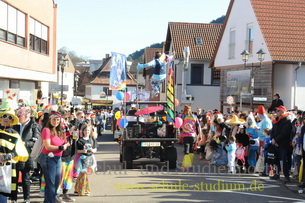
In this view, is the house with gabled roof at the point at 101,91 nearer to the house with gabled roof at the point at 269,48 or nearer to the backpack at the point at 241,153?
the house with gabled roof at the point at 269,48

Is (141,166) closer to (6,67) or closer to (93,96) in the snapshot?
(6,67)

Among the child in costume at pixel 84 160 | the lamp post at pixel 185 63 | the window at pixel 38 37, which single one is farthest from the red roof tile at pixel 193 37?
the child in costume at pixel 84 160

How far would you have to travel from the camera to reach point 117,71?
48.5ft

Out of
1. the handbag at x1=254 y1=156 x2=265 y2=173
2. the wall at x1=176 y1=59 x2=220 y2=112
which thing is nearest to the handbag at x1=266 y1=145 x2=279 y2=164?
the handbag at x1=254 y1=156 x2=265 y2=173

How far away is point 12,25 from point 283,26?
14239 mm

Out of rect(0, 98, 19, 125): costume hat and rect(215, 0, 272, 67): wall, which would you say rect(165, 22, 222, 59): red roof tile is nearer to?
rect(215, 0, 272, 67): wall

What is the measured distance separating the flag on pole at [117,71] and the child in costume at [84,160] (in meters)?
5.20

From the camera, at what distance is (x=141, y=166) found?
14516mm

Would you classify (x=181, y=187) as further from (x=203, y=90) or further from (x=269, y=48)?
(x=203, y=90)

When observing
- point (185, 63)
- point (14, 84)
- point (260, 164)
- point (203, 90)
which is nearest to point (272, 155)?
point (260, 164)

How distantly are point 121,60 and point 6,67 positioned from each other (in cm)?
937

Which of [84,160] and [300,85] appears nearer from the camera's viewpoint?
[84,160]

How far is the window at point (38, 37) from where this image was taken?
26.6m

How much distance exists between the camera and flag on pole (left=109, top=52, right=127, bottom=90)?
1473cm
